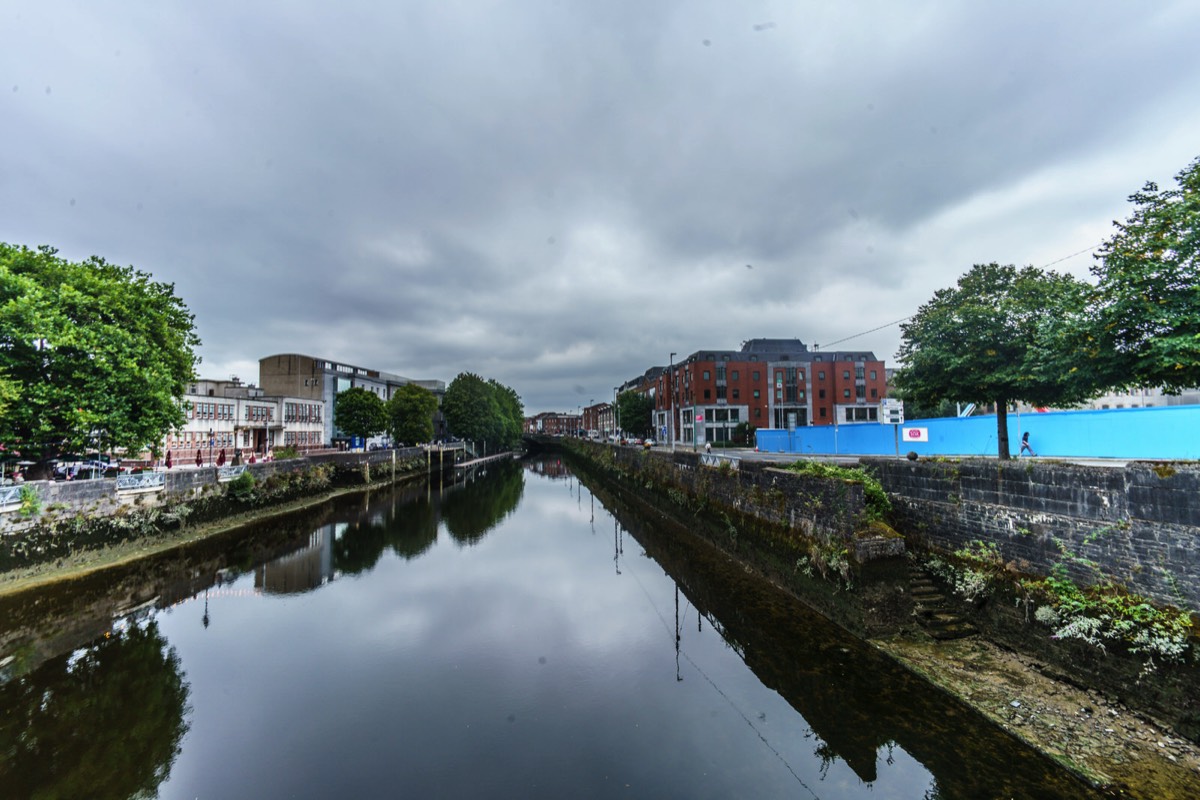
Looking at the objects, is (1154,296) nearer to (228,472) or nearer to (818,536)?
(818,536)

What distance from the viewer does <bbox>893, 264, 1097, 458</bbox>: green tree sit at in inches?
655

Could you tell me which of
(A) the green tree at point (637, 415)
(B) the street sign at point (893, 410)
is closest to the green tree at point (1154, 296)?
(B) the street sign at point (893, 410)

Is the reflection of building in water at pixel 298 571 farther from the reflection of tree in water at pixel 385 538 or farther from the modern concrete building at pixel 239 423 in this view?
the modern concrete building at pixel 239 423

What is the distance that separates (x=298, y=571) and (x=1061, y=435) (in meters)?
35.0

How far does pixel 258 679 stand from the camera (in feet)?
35.1

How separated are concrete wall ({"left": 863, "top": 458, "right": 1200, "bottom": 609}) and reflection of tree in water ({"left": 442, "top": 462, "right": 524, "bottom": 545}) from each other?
21.9 meters

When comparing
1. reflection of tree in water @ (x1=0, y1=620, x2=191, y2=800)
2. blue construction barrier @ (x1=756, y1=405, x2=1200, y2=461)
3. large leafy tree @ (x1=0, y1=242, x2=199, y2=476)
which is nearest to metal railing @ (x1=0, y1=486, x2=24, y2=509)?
large leafy tree @ (x1=0, y1=242, x2=199, y2=476)

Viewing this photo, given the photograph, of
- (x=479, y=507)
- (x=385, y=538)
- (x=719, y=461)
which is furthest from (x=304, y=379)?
(x=719, y=461)

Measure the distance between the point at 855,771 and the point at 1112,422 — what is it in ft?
73.9

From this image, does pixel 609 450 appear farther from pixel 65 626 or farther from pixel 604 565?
pixel 65 626

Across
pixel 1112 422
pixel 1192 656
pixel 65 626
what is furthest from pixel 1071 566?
pixel 65 626

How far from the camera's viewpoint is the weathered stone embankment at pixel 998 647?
698 centimetres

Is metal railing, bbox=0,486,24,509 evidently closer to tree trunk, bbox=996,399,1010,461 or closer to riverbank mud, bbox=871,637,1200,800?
riverbank mud, bbox=871,637,1200,800

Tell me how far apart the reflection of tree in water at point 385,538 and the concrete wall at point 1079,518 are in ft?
70.3
